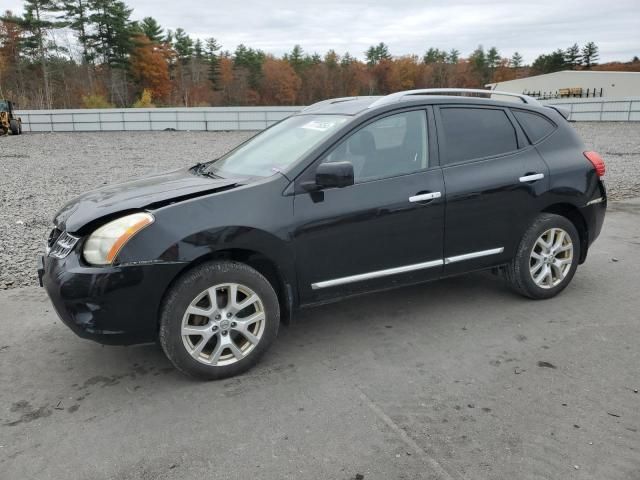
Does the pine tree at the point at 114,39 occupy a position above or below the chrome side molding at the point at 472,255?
above

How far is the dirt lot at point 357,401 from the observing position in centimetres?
267

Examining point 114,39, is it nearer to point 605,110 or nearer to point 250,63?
point 250,63

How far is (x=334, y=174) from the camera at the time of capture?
11.5 feet

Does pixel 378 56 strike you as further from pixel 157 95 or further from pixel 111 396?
pixel 111 396

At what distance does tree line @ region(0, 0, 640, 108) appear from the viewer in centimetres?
5706

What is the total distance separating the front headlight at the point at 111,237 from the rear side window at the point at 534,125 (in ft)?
10.5

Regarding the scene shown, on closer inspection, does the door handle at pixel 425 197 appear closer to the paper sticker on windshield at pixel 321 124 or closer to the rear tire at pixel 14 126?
the paper sticker on windshield at pixel 321 124

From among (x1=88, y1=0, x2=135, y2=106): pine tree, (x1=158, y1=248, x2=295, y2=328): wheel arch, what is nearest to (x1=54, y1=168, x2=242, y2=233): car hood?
(x1=158, y1=248, x2=295, y2=328): wheel arch

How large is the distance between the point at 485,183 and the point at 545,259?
975 millimetres

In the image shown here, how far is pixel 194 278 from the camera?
3271 mm

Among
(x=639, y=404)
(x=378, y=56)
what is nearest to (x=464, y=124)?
(x=639, y=404)

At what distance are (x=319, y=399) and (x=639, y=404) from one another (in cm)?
185

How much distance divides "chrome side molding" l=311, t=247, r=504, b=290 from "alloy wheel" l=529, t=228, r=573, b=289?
1.32 feet

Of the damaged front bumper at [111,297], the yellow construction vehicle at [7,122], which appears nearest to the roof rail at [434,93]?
the damaged front bumper at [111,297]
